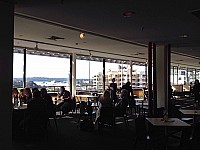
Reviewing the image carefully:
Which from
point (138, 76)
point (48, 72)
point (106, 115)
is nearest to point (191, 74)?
point (138, 76)

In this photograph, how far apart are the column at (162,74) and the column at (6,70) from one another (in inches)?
275

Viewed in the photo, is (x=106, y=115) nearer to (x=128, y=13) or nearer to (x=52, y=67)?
(x=128, y=13)

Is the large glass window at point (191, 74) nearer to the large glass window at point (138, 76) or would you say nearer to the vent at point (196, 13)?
the large glass window at point (138, 76)

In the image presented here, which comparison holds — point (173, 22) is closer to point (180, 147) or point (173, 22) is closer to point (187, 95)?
point (180, 147)

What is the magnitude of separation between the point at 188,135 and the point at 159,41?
6.13 meters

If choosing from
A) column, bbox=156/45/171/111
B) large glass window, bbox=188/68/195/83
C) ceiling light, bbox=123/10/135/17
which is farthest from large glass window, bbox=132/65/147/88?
ceiling light, bbox=123/10/135/17

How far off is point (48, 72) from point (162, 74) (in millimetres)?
6641

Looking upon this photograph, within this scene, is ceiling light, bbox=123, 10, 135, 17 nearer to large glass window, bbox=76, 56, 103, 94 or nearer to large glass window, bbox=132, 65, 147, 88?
large glass window, bbox=76, 56, 103, 94

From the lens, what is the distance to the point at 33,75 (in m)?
13.4

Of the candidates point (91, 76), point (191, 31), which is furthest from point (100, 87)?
point (191, 31)

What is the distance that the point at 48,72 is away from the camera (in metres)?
14.8

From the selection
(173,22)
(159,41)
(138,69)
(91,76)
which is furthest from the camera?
(138,69)

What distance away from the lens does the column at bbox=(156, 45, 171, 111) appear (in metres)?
10.7

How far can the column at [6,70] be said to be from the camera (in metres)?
4.75
